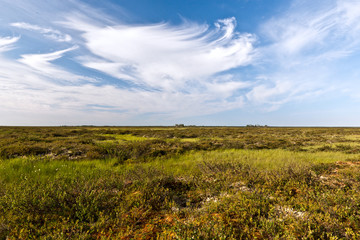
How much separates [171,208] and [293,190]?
13.0ft

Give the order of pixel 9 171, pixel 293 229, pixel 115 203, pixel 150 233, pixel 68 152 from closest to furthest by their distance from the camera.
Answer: pixel 293 229 → pixel 150 233 → pixel 115 203 → pixel 9 171 → pixel 68 152

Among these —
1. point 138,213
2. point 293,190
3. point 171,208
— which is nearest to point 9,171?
point 138,213

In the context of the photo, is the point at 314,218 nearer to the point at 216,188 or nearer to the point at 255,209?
the point at 255,209

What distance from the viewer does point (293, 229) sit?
2.85 meters

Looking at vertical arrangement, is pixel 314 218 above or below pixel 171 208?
above

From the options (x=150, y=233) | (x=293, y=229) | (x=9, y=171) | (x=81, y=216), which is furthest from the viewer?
(x=9, y=171)

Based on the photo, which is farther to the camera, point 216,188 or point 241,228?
point 216,188

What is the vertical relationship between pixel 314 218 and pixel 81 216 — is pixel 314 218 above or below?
above

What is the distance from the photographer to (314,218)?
10.3 ft

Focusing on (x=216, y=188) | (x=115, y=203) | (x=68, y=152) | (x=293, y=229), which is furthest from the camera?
(x=68, y=152)

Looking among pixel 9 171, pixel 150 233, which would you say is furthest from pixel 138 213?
pixel 9 171

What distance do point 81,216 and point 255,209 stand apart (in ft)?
12.7

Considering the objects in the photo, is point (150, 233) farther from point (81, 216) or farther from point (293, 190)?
point (293, 190)

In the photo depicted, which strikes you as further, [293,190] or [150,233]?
[293,190]
